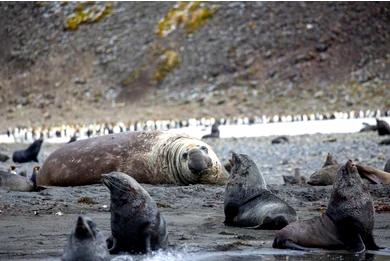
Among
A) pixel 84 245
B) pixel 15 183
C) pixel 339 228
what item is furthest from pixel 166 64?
pixel 84 245

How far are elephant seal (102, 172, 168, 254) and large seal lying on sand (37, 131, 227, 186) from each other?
13.9 feet

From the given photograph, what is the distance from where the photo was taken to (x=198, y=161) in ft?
38.1

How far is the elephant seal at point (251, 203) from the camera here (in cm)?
870

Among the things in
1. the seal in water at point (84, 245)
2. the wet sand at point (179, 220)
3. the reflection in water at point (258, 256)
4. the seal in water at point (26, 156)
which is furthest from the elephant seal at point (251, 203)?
the seal in water at point (26, 156)

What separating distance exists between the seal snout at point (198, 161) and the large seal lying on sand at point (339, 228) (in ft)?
13.0

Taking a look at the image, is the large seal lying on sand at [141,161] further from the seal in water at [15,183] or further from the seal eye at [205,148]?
the seal in water at [15,183]

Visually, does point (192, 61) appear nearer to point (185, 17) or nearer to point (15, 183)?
point (185, 17)

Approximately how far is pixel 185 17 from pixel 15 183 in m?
42.0

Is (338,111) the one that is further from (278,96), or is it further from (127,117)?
(127,117)

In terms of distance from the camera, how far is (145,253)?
7.22 m

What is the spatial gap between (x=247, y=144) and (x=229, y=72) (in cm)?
2618

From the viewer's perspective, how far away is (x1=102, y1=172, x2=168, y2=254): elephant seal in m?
7.30

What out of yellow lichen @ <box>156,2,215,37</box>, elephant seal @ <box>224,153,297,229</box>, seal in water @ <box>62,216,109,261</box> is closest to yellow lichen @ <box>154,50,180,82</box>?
yellow lichen @ <box>156,2,215,37</box>

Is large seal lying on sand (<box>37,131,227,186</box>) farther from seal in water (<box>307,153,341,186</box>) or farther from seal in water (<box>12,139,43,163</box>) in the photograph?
seal in water (<box>12,139,43,163</box>)
